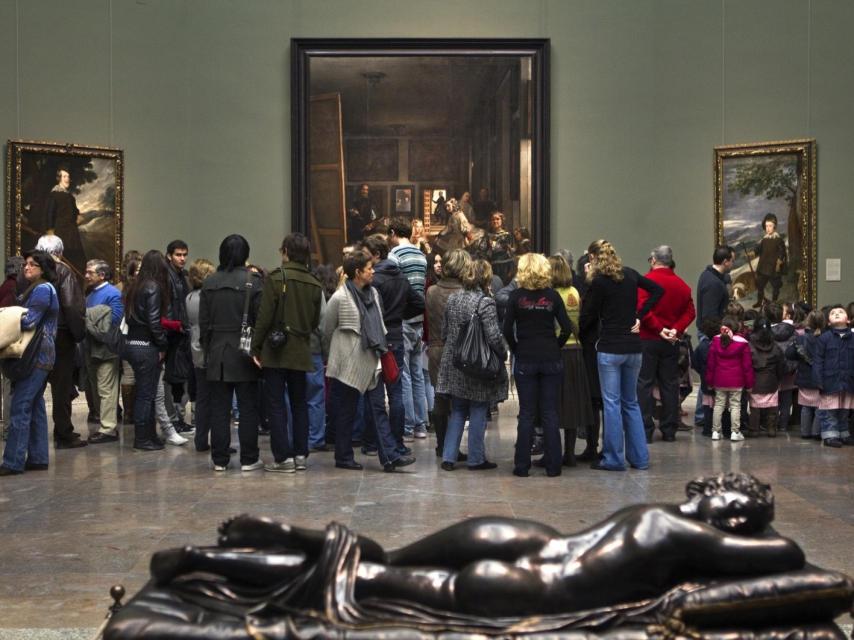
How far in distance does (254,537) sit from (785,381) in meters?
8.91

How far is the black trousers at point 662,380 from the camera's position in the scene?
36.9ft

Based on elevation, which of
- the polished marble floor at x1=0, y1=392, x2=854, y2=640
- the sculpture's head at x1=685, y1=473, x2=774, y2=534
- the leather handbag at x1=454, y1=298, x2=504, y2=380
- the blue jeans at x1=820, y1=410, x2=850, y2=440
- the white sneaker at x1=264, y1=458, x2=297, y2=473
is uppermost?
the leather handbag at x1=454, y1=298, x2=504, y2=380

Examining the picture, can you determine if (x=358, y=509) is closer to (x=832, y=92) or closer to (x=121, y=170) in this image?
(x=121, y=170)

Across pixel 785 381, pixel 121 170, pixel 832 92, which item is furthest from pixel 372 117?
pixel 785 381

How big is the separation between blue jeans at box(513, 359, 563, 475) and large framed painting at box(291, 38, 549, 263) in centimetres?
738

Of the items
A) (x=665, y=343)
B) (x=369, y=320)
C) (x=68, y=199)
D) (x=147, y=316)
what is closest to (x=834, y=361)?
(x=665, y=343)

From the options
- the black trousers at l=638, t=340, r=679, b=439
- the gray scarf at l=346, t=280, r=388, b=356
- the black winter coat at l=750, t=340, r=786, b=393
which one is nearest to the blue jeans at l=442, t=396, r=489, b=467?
the gray scarf at l=346, t=280, r=388, b=356

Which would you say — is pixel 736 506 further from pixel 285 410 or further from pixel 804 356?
pixel 804 356

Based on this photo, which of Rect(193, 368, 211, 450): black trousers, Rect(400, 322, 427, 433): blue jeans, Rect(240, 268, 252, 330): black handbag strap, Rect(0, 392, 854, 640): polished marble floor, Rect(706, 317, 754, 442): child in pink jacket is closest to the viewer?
Rect(0, 392, 854, 640): polished marble floor

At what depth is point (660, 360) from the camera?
11.3m

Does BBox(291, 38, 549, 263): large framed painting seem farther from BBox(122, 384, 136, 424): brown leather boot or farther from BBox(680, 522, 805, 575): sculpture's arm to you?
BBox(680, 522, 805, 575): sculpture's arm

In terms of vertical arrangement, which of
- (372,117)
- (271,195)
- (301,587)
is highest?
(372,117)

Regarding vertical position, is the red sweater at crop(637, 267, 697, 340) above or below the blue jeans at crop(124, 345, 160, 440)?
above

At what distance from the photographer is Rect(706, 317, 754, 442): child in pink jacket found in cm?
1150
